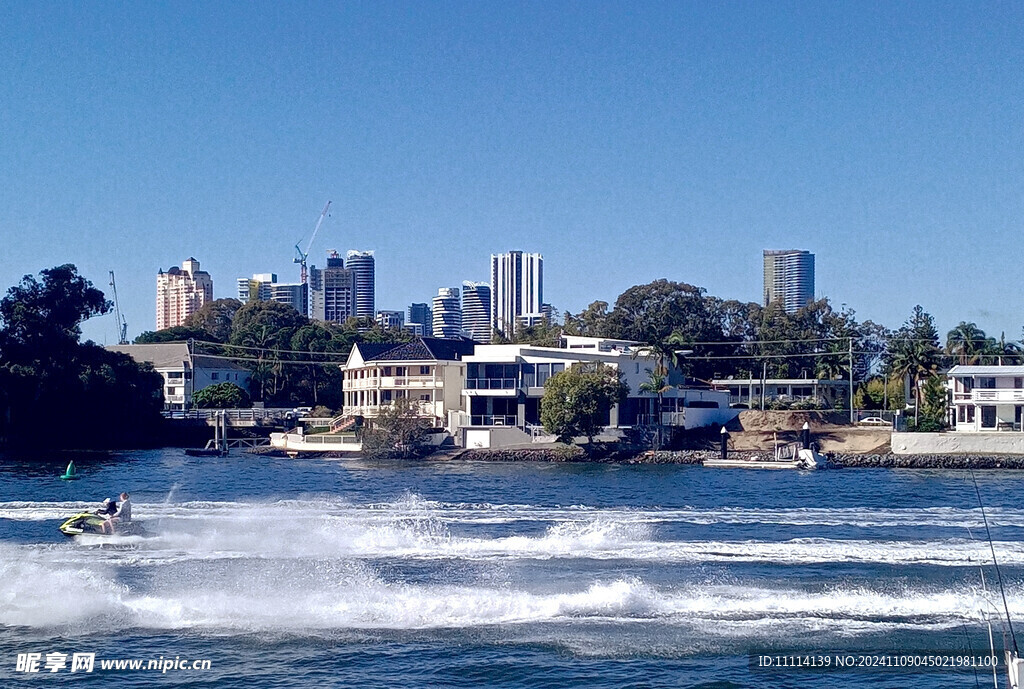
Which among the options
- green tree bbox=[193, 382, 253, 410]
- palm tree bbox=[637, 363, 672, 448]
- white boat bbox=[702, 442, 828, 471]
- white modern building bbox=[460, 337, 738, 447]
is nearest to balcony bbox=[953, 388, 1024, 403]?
white boat bbox=[702, 442, 828, 471]

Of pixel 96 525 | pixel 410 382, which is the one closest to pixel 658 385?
pixel 410 382

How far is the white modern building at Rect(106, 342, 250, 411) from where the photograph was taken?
114m

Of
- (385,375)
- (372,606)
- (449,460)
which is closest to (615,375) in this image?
(449,460)

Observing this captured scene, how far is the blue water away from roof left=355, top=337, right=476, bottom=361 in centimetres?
4471

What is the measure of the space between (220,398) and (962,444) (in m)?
66.4

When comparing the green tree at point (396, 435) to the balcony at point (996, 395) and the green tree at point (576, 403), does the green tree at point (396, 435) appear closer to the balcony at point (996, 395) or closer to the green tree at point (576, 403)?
the green tree at point (576, 403)

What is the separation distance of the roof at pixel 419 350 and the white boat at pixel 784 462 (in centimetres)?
2641

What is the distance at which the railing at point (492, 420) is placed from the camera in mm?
81938

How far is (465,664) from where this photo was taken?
19859mm

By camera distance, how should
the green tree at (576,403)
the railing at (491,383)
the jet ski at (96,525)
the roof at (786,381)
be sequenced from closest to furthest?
the jet ski at (96,525) → the green tree at (576,403) → the railing at (491,383) → the roof at (786,381)

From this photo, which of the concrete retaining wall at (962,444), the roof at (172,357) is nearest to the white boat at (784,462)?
the concrete retaining wall at (962,444)

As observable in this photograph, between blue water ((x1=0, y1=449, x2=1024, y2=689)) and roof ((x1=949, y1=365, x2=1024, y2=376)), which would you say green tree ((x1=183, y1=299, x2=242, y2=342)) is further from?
blue water ((x1=0, y1=449, x2=1024, y2=689))

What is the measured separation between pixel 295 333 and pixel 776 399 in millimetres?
56159

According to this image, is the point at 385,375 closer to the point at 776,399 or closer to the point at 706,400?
the point at 706,400
